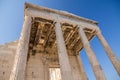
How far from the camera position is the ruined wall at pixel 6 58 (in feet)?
44.4

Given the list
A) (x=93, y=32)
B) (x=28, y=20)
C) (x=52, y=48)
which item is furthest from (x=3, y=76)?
(x=93, y=32)

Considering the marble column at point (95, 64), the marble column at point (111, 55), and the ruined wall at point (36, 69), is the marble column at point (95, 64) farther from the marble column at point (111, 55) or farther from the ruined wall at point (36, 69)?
the ruined wall at point (36, 69)

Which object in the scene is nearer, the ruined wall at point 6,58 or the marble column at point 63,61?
the marble column at point 63,61

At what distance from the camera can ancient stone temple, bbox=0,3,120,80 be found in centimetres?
1259

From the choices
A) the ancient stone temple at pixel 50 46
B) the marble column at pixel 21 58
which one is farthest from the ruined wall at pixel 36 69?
the marble column at pixel 21 58

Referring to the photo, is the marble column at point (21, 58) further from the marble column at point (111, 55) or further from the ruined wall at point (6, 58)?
the marble column at point (111, 55)

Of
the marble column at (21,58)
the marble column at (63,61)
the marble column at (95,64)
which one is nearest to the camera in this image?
the marble column at (21,58)

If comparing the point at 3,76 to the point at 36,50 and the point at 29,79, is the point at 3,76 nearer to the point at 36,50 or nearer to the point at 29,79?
the point at 29,79

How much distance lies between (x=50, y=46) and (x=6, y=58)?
22.6 ft

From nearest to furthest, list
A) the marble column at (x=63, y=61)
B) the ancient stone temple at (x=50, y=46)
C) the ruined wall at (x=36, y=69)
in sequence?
1. the marble column at (x=63, y=61)
2. the ancient stone temple at (x=50, y=46)
3. the ruined wall at (x=36, y=69)

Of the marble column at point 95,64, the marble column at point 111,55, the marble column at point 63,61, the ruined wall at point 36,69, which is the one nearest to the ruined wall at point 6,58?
the ruined wall at point 36,69

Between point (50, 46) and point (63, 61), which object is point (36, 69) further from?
point (63, 61)

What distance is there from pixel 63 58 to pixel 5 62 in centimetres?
706

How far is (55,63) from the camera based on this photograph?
17.9m
